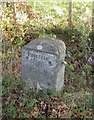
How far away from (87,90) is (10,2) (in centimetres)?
304

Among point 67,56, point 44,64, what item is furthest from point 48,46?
point 67,56

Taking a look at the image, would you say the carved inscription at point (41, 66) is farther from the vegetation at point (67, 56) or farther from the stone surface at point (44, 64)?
the vegetation at point (67, 56)

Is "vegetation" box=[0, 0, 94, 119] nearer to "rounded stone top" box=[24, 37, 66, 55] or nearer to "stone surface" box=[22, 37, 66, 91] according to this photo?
"stone surface" box=[22, 37, 66, 91]

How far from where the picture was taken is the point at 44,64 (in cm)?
500

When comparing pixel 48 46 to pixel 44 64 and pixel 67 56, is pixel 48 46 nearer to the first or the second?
pixel 44 64

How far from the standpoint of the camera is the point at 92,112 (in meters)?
4.86

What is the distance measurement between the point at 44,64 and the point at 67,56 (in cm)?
129

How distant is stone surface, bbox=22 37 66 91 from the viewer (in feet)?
16.1

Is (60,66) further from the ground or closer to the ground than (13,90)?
further from the ground

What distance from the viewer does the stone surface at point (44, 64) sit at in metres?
4.90

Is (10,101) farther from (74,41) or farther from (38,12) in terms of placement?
(38,12)

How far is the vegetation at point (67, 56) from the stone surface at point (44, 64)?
178mm

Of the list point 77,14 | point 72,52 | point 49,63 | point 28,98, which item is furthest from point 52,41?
point 77,14

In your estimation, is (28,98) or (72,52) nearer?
(28,98)
